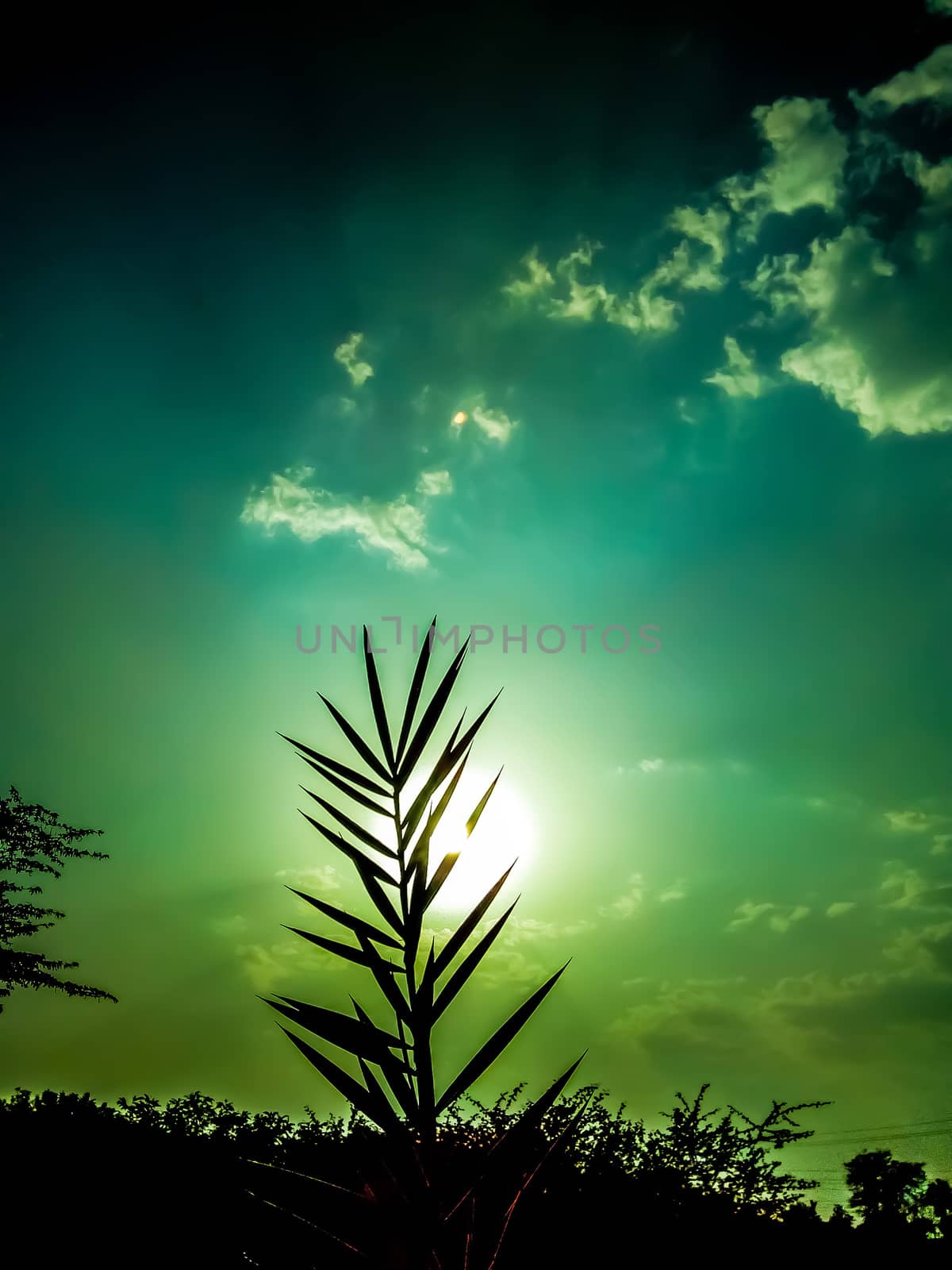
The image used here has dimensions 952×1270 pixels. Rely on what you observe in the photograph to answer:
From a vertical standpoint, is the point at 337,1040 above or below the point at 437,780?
below

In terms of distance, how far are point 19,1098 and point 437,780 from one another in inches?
322

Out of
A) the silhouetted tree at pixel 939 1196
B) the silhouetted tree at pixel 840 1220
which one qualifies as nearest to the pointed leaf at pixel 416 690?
the silhouetted tree at pixel 840 1220

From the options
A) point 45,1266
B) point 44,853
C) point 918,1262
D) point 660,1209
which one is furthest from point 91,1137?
point 44,853

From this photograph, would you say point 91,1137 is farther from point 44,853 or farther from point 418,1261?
point 44,853

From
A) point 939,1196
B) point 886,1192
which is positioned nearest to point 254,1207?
point 886,1192

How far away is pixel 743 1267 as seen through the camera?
537cm

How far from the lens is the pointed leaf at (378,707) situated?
1754mm

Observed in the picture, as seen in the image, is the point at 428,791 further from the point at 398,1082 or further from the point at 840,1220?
the point at 840,1220

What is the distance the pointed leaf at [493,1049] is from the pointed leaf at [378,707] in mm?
755

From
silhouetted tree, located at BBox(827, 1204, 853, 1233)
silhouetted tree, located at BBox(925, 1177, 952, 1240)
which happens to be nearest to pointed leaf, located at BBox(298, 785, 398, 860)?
silhouetted tree, located at BBox(827, 1204, 853, 1233)

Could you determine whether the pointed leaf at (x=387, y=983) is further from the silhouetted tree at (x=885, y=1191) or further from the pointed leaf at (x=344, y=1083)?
the silhouetted tree at (x=885, y=1191)

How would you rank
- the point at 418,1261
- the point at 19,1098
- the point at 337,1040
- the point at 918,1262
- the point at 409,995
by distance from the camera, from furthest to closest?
the point at 19,1098 → the point at 918,1262 → the point at 409,995 → the point at 337,1040 → the point at 418,1261

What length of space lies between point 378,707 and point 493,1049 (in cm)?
95

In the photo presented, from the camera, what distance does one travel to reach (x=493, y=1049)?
1.21 m
